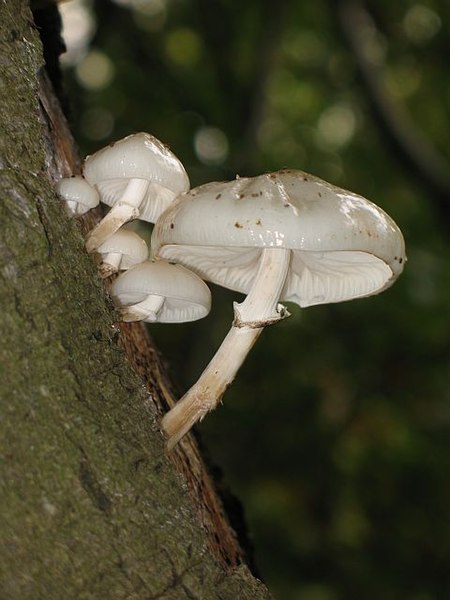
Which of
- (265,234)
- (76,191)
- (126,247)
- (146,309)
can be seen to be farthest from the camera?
(146,309)

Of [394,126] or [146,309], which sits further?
[394,126]

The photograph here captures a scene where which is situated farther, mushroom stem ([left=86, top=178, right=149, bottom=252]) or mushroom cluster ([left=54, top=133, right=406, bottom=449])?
mushroom stem ([left=86, top=178, right=149, bottom=252])

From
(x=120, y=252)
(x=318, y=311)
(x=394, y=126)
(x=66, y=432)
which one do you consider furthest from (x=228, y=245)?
(x=318, y=311)

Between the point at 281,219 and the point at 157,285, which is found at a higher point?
the point at 281,219

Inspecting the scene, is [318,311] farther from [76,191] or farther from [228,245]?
[228,245]

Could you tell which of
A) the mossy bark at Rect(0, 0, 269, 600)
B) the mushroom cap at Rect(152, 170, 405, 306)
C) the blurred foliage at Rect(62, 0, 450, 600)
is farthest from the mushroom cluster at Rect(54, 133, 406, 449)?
the blurred foliage at Rect(62, 0, 450, 600)

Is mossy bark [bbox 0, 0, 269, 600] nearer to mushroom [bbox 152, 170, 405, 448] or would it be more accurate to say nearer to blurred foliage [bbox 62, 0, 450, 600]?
mushroom [bbox 152, 170, 405, 448]

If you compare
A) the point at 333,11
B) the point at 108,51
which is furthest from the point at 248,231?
the point at 108,51
